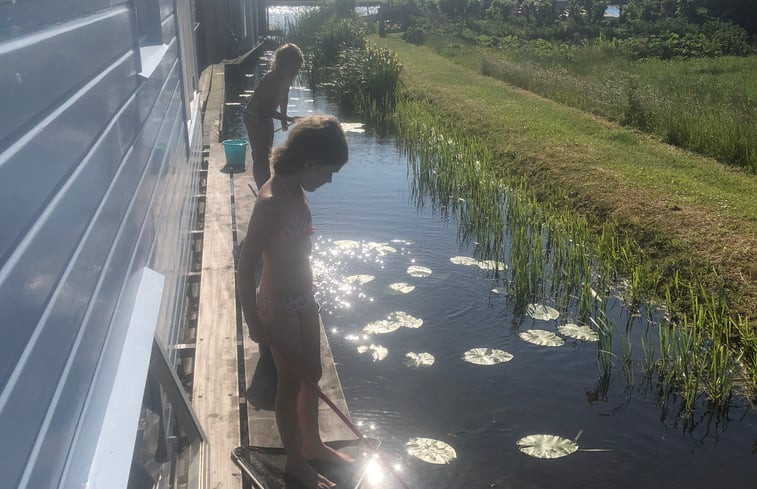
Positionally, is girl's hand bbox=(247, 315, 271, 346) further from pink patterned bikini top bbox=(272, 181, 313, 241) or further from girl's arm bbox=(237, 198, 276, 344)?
pink patterned bikini top bbox=(272, 181, 313, 241)

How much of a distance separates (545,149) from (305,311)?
7530 millimetres

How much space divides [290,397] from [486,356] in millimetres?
2449

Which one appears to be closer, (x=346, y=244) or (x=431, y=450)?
(x=431, y=450)

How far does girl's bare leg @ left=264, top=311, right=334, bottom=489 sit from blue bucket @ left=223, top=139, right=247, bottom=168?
5407 millimetres

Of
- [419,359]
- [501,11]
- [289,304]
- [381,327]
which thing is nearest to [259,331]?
[289,304]

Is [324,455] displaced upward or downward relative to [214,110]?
downward

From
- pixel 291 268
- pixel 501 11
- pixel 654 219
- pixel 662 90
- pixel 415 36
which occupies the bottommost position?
pixel 654 219

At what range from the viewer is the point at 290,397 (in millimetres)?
2955

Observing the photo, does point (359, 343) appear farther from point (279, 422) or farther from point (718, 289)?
point (718, 289)

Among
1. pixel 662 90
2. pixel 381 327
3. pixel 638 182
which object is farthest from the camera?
pixel 662 90

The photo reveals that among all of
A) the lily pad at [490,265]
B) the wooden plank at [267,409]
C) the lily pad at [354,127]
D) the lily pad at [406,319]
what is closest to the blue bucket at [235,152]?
the lily pad at [490,265]

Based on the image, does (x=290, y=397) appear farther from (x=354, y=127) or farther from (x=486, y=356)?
(x=354, y=127)

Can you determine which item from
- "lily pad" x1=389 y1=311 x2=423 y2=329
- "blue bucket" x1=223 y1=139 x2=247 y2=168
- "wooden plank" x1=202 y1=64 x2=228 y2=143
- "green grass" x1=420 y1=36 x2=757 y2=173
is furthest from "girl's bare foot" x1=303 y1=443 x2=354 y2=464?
"green grass" x1=420 y1=36 x2=757 y2=173

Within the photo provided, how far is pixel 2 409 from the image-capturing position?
1.00 meters
